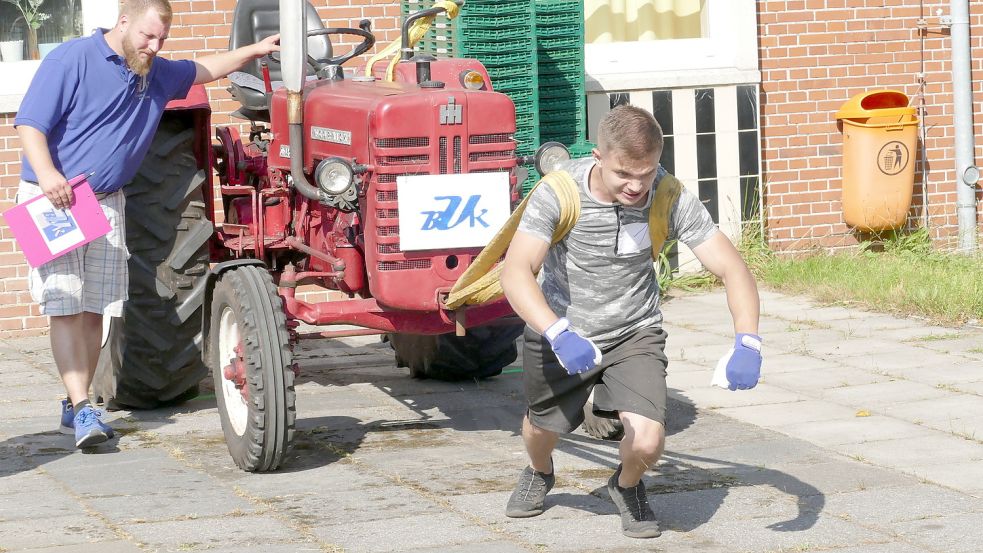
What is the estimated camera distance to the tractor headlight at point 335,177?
5.59m

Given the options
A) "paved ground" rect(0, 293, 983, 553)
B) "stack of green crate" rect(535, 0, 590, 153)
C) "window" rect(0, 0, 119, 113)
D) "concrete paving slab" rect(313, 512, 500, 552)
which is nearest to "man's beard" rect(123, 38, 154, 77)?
"paved ground" rect(0, 293, 983, 553)

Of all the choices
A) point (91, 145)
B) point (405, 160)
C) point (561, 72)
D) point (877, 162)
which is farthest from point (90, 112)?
point (877, 162)

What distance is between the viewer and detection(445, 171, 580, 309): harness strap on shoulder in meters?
4.59

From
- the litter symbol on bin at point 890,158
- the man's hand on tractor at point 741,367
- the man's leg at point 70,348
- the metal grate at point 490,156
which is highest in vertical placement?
the metal grate at point 490,156

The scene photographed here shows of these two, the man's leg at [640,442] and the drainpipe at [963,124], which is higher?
the drainpipe at [963,124]

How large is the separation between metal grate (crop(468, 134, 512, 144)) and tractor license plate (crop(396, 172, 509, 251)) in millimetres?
153

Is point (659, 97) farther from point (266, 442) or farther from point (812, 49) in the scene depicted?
point (266, 442)

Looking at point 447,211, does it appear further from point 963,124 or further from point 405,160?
point 963,124

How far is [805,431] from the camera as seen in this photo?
6.04m

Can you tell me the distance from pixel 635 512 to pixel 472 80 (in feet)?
6.97

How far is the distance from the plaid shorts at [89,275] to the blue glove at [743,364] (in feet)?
9.47

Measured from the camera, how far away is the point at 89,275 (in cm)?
613

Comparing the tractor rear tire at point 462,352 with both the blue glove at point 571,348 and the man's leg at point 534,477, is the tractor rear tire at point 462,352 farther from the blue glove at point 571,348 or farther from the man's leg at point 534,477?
the blue glove at point 571,348

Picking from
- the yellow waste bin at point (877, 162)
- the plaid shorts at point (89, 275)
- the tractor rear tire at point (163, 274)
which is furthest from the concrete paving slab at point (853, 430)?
the yellow waste bin at point (877, 162)
